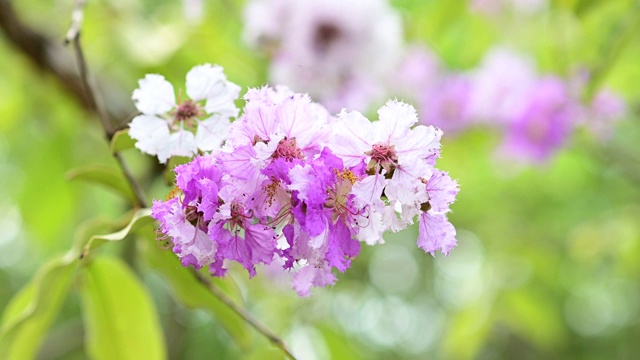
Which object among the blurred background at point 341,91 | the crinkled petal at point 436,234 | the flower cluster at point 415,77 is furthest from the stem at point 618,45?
the crinkled petal at point 436,234

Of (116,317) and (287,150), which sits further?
(116,317)

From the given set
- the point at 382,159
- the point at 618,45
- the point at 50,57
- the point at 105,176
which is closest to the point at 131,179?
the point at 105,176

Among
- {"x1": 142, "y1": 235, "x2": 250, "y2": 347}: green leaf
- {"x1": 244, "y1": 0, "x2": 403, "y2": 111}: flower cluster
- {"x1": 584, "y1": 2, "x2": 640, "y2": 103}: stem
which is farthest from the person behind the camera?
{"x1": 244, "y1": 0, "x2": 403, "y2": 111}: flower cluster

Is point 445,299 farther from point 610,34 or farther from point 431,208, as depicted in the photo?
point 431,208

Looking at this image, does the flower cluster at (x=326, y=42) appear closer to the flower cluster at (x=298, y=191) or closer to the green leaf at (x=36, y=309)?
the green leaf at (x=36, y=309)

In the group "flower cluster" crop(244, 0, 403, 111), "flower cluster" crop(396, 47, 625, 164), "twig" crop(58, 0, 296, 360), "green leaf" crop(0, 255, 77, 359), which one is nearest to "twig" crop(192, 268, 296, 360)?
"twig" crop(58, 0, 296, 360)

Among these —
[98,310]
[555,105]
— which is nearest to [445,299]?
[555,105]

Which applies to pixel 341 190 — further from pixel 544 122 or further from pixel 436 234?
pixel 544 122

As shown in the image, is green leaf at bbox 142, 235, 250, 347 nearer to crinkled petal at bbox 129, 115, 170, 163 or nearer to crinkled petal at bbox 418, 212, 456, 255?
crinkled petal at bbox 129, 115, 170, 163
